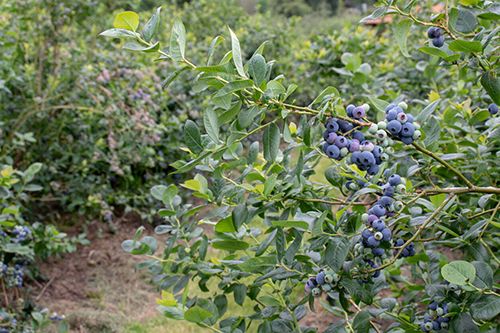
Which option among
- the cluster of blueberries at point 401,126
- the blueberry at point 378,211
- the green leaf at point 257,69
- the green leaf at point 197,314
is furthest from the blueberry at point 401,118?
the green leaf at point 197,314

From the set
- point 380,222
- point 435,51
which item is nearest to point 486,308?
point 380,222

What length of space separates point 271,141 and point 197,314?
0.53 metres

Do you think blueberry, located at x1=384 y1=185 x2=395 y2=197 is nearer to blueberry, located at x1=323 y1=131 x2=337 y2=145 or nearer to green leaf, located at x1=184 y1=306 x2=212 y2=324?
blueberry, located at x1=323 y1=131 x2=337 y2=145

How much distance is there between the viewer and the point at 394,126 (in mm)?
1368

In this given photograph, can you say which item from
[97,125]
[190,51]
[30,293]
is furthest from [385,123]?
[190,51]

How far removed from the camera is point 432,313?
1.63 metres

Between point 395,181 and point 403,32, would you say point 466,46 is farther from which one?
point 395,181

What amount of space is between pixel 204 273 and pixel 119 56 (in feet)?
10.6

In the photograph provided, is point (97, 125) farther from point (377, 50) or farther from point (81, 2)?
point (377, 50)

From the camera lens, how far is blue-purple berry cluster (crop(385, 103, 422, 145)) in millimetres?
1370

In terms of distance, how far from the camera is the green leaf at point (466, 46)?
1.39 m

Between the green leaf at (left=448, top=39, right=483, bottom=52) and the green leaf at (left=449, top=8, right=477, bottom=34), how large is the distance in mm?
161

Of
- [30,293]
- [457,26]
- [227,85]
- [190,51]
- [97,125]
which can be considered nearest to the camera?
[227,85]

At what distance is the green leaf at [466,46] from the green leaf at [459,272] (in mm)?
473
